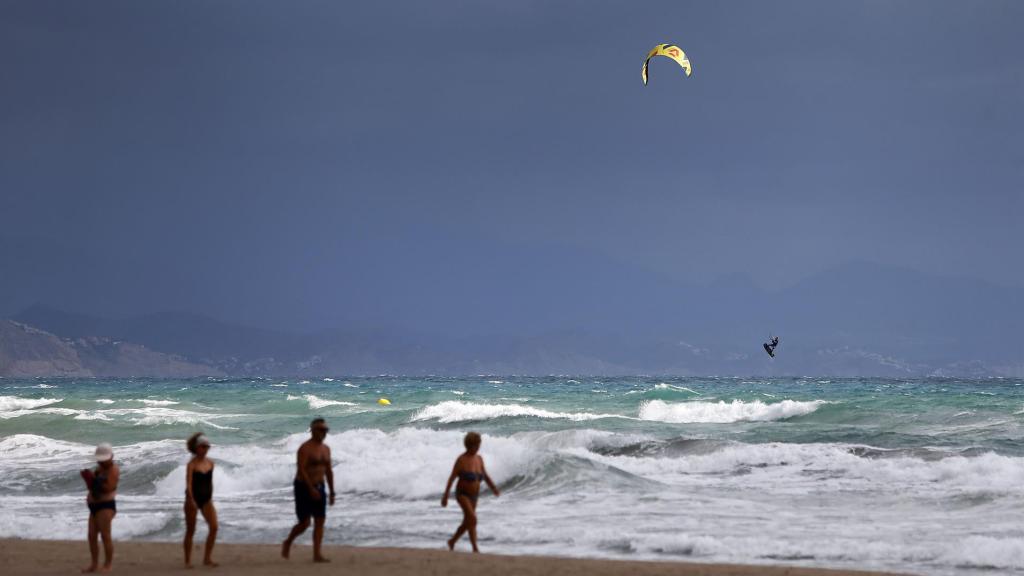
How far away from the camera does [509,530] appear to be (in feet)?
48.5

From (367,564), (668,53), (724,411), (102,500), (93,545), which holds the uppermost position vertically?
(668,53)

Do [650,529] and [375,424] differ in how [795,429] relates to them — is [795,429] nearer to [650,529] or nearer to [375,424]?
[375,424]

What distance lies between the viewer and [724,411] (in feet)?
142

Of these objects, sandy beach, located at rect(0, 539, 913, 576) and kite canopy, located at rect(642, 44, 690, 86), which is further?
kite canopy, located at rect(642, 44, 690, 86)

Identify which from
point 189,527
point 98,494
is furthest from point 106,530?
point 189,527

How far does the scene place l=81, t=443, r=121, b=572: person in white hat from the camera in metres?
11.6

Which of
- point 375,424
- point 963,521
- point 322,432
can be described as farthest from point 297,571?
point 375,424

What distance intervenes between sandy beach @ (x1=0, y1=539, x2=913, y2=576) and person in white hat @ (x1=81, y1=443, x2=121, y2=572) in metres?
0.23

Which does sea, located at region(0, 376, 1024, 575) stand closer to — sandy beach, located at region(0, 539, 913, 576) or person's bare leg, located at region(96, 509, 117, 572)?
sandy beach, located at region(0, 539, 913, 576)

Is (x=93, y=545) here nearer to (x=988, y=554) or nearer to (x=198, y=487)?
(x=198, y=487)

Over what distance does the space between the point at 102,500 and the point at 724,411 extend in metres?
33.7

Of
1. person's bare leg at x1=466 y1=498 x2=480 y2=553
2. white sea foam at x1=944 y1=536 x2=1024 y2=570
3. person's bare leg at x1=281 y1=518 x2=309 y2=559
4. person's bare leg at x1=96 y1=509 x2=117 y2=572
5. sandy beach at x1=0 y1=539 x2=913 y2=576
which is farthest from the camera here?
person's bare leg at x1=466 y1=498 x2=480 y2=553

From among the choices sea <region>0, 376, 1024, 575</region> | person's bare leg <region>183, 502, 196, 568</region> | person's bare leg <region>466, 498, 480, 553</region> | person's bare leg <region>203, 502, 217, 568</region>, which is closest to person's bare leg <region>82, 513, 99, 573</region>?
person's bare leg <region>183, 502, 196, 568</region>

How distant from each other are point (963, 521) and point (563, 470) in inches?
264
